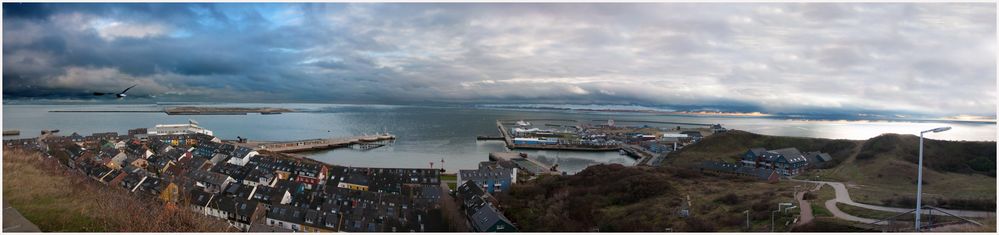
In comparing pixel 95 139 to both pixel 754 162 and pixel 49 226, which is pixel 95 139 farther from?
pixel 754 162

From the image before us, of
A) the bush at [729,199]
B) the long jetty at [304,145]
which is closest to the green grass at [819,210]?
the bush at [729,199]

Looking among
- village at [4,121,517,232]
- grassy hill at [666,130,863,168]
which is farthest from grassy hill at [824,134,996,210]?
village at [4,121,517,232]

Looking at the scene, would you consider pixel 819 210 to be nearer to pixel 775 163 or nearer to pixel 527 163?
pixel 775 163

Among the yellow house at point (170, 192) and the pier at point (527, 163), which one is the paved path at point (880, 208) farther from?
the yellow house at point (170, 192)

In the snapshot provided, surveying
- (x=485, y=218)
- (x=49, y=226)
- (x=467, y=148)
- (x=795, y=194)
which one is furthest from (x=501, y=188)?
(x=467, y=148)

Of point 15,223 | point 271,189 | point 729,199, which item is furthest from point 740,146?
point 15,223
